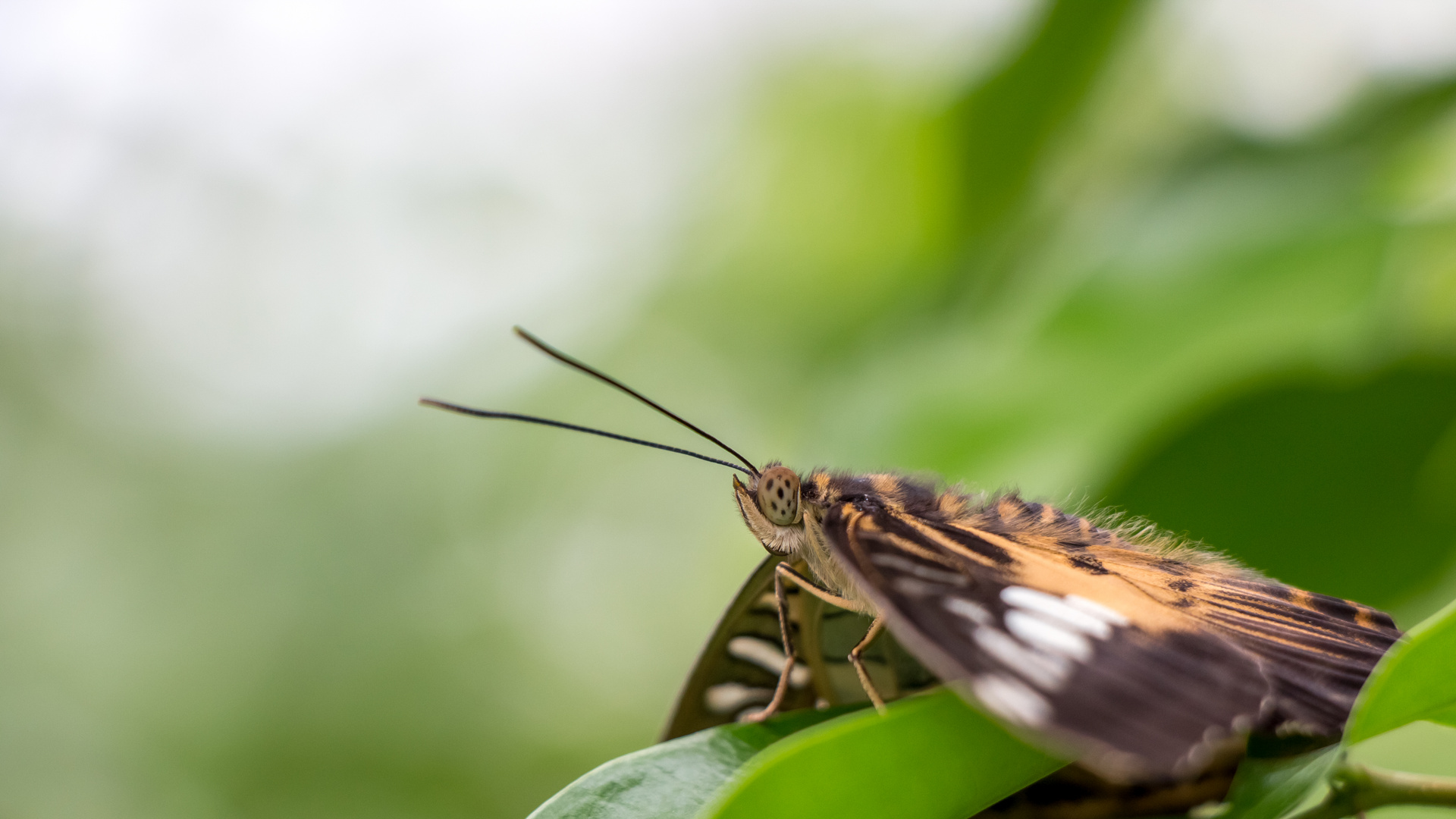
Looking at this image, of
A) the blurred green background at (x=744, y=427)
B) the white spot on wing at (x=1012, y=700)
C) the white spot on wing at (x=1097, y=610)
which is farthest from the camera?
the blurred green background at (x=744, y=427)

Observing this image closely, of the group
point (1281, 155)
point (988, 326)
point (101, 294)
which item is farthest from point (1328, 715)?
point (101, 294)

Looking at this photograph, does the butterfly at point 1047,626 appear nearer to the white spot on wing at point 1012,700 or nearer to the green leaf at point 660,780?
the white spot on wing at point 1012,700

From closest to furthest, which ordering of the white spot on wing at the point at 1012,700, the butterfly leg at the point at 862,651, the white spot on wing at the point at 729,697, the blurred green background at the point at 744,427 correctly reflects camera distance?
the white spot on wing at the point at 1012,700
the butterfly leg at the point at 862,651
the white spot on wing at the point at 729,697
the blurred green background at the point at 744,427

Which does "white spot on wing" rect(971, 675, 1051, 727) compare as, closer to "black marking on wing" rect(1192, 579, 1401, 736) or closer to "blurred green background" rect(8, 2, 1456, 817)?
"black marking on wing" rect(1192, 579, 1401, 736)

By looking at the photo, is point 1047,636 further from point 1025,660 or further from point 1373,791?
point 1373,791

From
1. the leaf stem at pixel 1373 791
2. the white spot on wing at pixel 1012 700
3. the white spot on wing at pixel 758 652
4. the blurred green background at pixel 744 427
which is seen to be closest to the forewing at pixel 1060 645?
the white spot on wing at pixel 1012 700

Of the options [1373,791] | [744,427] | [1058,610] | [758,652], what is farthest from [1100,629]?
[744,427]
